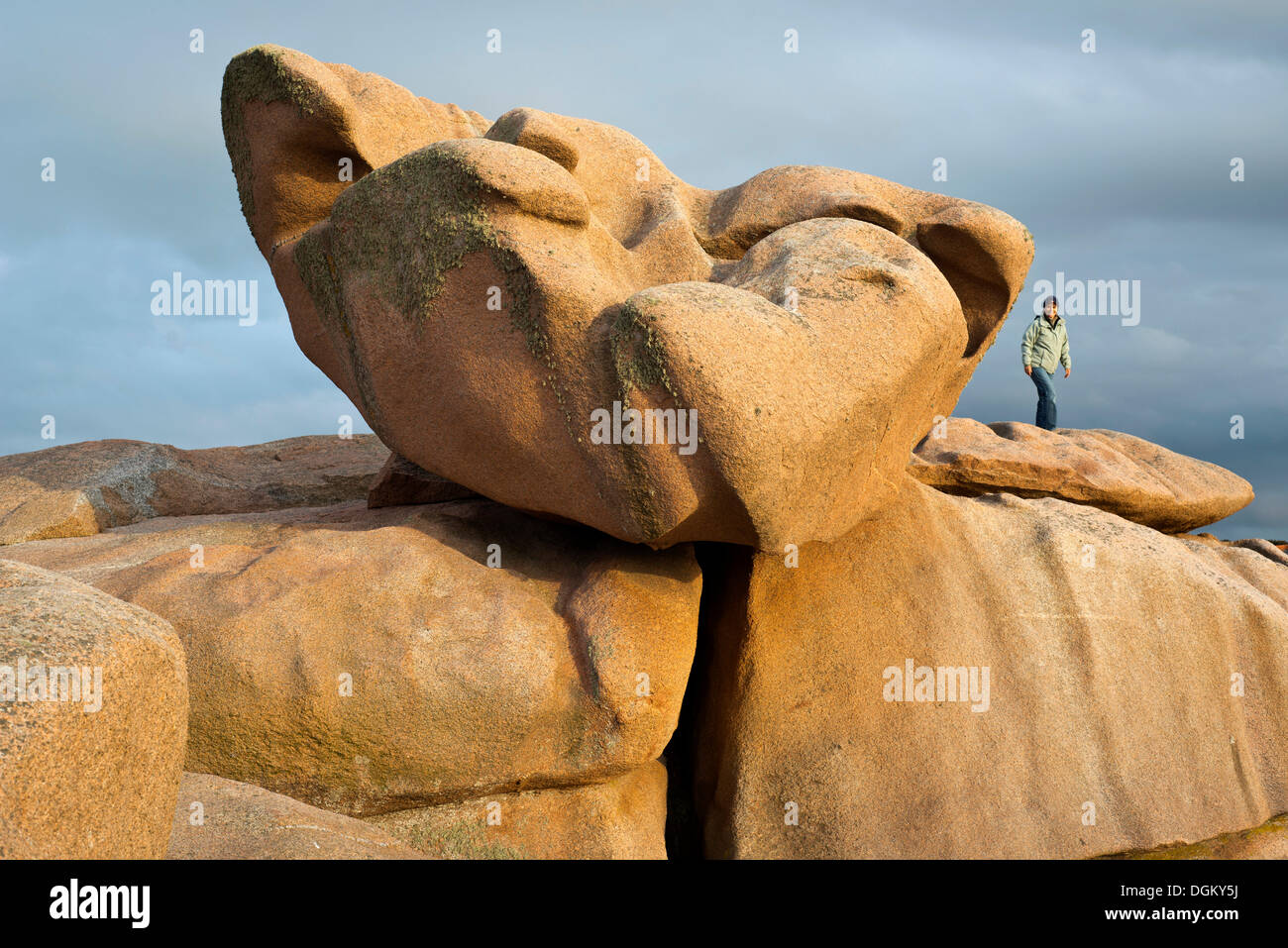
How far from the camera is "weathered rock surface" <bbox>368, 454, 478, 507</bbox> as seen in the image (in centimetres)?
604

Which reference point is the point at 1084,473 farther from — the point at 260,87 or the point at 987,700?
the point at 260,87

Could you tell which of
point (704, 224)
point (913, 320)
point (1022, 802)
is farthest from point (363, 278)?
point (1022, 802)

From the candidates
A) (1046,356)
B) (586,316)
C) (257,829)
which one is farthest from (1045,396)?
(257,829)

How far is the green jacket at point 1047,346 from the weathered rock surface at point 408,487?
22.2 feet

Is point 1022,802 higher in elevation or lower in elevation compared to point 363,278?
lower

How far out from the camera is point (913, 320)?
4.69m

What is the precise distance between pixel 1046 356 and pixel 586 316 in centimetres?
750

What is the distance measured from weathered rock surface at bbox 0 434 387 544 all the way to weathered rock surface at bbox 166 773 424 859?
2.93 m

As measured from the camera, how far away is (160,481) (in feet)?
23.0

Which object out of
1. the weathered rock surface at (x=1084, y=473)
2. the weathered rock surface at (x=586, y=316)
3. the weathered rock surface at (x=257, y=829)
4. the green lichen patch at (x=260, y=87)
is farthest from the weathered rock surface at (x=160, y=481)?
the weathered rock surface at (x=1084, y=473)

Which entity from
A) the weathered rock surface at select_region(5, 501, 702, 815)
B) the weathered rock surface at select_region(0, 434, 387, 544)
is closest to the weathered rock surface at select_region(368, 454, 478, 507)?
the weathered rock surface at select_region(5, 501, 702, 815)

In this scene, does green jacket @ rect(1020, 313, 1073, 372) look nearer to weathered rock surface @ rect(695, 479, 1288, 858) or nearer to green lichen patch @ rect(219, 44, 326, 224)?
weathered rock surface @ rect(695, 479, 1288, 858)

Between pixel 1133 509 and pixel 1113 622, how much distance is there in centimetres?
214
